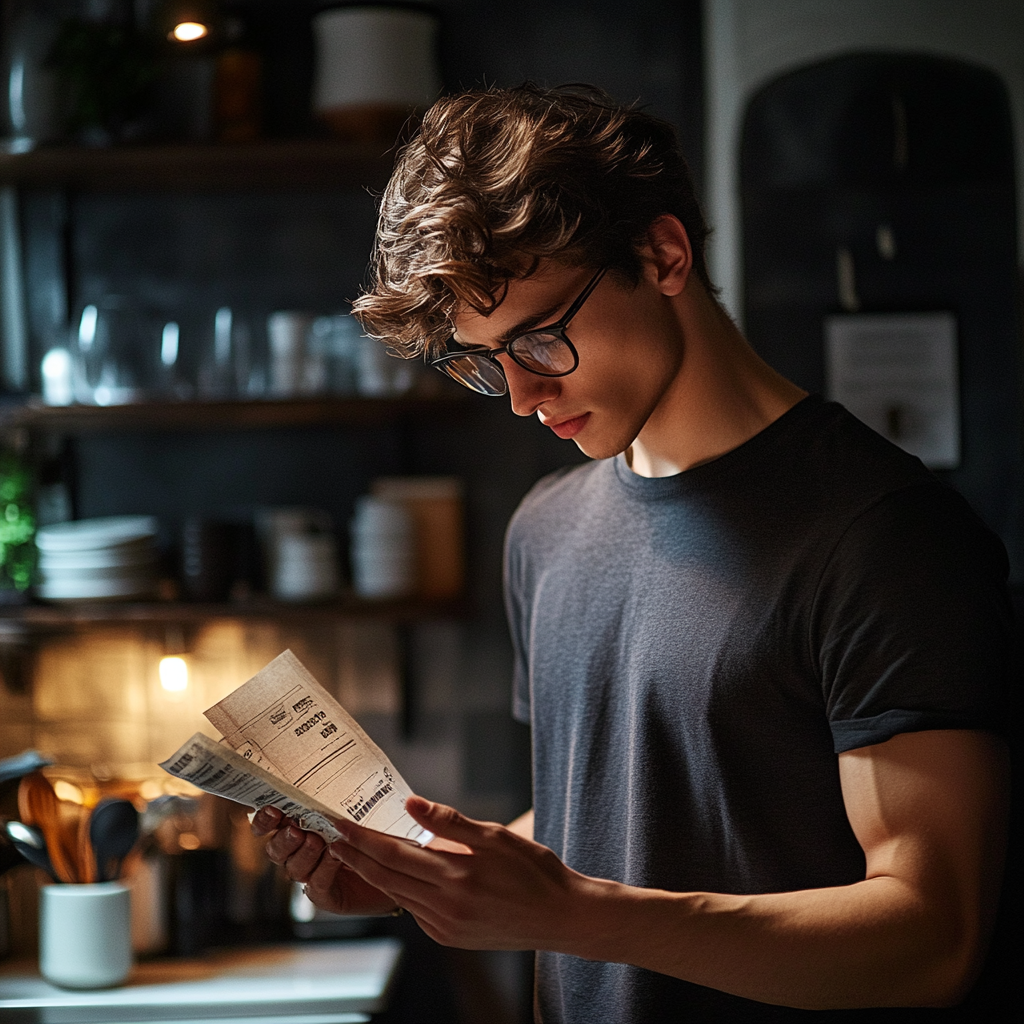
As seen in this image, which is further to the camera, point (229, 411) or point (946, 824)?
point (229, 411)

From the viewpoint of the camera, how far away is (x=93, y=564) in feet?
6.75

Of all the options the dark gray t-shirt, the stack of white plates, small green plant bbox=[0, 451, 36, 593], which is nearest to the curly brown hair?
the dark gray t-shirt

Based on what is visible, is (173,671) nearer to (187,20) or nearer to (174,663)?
(174,663)

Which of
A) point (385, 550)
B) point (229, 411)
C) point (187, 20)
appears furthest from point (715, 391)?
point (187, 20)

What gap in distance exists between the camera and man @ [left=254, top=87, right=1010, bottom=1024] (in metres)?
0.88

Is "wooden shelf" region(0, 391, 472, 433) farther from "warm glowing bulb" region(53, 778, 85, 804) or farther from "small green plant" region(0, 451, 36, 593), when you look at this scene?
"warm glowing bulb" region(53, 778, 85, 804)

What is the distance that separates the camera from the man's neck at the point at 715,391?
43.8 inches

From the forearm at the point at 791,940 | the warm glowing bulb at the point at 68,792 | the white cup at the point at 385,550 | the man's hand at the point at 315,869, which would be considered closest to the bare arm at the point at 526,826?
the man's hand at the point at 315,869

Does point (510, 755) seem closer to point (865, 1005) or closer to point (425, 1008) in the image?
point (425, 1008)

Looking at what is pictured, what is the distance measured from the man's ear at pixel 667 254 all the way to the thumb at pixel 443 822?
55cm

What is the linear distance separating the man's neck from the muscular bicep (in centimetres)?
36

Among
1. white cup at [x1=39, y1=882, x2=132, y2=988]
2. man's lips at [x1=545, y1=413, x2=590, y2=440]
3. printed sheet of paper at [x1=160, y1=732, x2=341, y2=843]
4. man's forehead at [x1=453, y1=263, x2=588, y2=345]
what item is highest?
man's forehead at [x1=453, y1=263, x2=588, y2=345]

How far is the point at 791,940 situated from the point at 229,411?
1513 mm

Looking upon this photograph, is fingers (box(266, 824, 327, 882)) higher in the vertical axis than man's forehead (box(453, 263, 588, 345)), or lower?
lower
